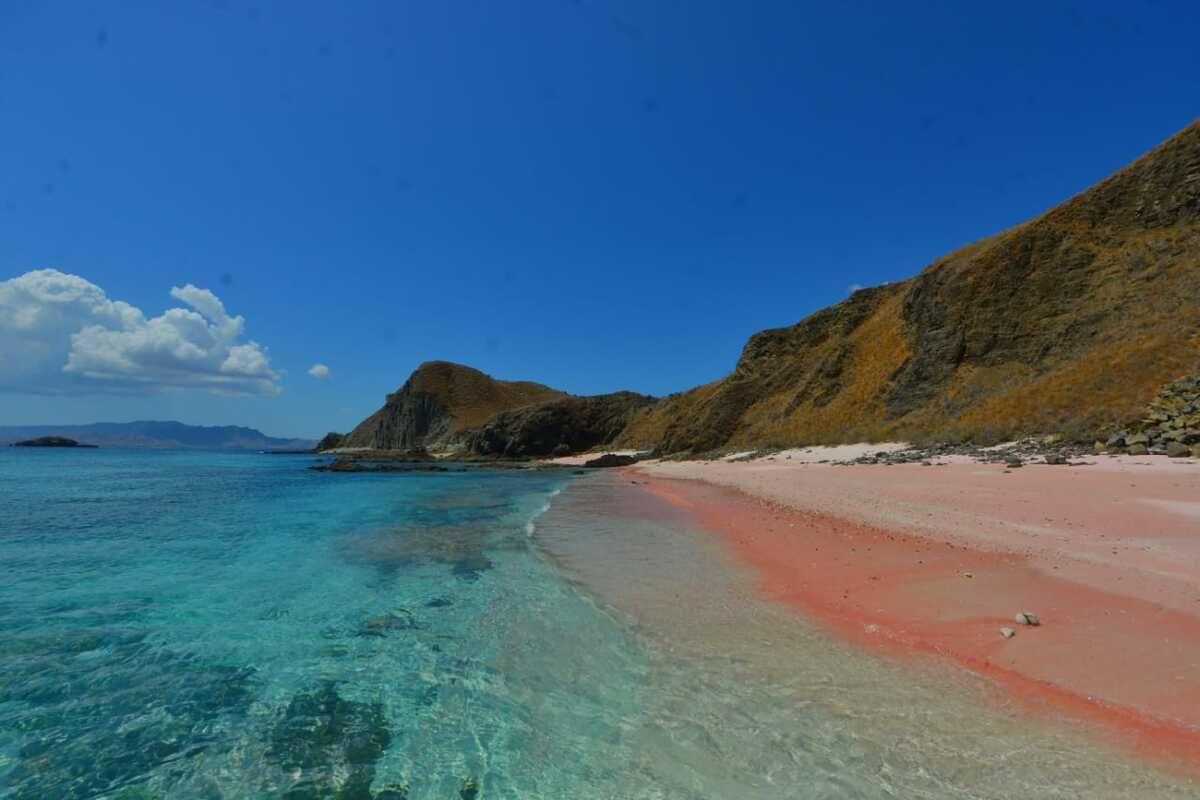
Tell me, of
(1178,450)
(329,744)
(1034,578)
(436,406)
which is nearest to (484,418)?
(436,406)

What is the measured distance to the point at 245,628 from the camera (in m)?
8.29

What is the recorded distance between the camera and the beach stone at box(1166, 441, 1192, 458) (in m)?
15.6

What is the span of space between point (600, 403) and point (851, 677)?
108m

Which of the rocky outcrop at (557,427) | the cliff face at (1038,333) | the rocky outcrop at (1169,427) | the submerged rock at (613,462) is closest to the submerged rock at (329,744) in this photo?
the rocky outcrop at (1169,427)

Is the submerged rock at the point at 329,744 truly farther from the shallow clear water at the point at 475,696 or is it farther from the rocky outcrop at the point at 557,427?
the rocky outcrop at the point at 557,427

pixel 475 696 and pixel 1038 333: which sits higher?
pixel 1038 333

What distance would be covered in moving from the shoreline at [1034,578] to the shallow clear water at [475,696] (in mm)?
721

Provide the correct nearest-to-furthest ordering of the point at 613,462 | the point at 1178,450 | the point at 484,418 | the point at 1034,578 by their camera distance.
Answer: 1. the point at 1034,578
2. the point at 1178,450
3. the point at 613,462
4. the point at 484,418

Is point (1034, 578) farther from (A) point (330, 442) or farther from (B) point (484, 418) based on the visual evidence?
(A) point (330, 442)

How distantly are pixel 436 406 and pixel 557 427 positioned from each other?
53474mm

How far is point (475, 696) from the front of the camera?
235 inches

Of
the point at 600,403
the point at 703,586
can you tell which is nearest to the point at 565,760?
the point at 703,586

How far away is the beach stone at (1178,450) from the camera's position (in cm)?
1556

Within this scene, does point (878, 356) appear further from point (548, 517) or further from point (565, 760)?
point (565, 760)
